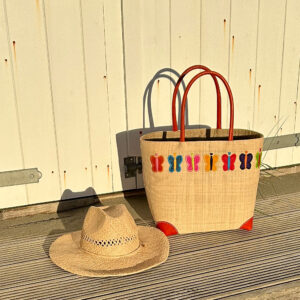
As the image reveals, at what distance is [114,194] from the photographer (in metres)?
2.03

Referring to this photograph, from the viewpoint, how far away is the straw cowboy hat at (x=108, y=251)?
1321 mm

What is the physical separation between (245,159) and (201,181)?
0.20 metres

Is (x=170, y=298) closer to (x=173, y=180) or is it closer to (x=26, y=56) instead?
(x=173, y=180)

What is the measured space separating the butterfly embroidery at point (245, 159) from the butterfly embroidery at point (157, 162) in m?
0.33

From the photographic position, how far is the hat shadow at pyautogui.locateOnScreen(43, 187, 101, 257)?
1.75m

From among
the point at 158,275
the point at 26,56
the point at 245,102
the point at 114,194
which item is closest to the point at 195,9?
the point at 245,102

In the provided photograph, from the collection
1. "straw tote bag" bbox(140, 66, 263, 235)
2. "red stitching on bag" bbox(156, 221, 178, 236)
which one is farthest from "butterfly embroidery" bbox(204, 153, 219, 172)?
"red stitching on bag" bbox(156, 221, 178, 236)

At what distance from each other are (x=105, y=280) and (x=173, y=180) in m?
0.49

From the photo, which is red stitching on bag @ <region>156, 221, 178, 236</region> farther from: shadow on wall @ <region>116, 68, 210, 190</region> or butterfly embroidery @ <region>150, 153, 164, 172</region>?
shadow on wall @ <region>116, 68, 210, 190</region>

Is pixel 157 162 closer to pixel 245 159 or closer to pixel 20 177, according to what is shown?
pixel 245 159

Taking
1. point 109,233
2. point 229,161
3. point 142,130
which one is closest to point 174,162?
point 229,161

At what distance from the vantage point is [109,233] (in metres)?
1.32

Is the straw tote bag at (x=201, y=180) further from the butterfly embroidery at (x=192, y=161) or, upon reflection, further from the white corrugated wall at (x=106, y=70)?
the white corrugated wall at (x=106, y=70)

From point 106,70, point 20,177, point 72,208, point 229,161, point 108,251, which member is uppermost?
point 106,70
